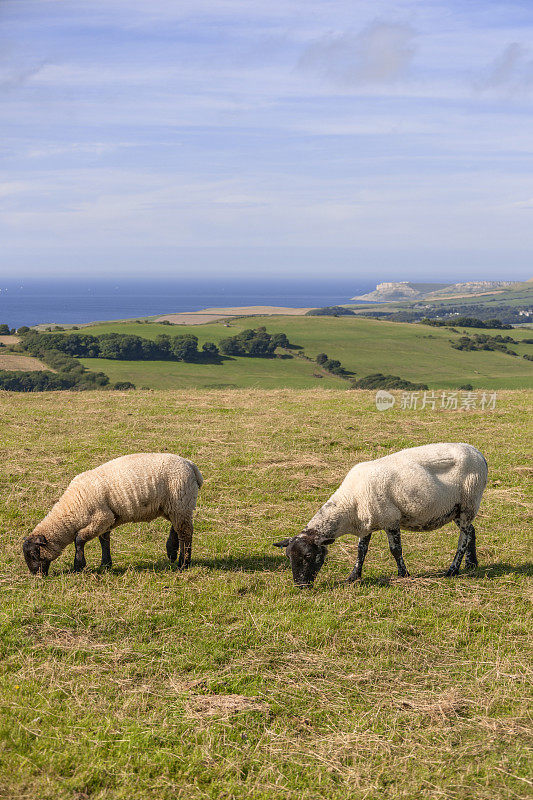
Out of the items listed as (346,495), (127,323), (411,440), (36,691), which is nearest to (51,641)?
(36,691)

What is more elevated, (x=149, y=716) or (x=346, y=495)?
(x=346, y=495)

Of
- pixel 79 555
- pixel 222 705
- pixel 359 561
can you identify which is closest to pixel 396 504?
pixel 359 561

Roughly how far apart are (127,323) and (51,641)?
88.7 m

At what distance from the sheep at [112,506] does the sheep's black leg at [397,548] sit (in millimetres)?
3424

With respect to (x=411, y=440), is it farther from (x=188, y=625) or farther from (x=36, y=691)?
(x=36, y=691)

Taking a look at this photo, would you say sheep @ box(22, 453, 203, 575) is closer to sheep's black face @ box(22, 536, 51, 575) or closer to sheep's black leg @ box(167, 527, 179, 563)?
sheep's black face @ box(22, 536, 51, 575)

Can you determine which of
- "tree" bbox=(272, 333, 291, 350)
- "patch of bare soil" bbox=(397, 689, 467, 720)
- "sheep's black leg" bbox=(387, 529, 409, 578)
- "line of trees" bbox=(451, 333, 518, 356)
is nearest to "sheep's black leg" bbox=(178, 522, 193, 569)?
"sheep's black leg" bbox=(387, 529, 409, 578)

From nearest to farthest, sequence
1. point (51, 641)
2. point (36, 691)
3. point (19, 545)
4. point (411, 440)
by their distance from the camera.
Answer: point (36, 691) < point (51, 641) < point (19, 545) < point (411, 440)

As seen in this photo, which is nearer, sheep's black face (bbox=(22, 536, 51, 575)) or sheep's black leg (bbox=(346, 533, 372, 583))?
sheep's black face (bbox=(22, 536, 51, 575))

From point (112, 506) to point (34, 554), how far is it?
1.45 meters

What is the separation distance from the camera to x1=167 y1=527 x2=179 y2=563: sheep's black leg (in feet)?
33.4

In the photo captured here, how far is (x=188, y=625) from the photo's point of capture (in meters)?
7.89

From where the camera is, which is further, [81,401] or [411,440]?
[81,401]

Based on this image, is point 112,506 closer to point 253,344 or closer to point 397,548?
point 397,548
